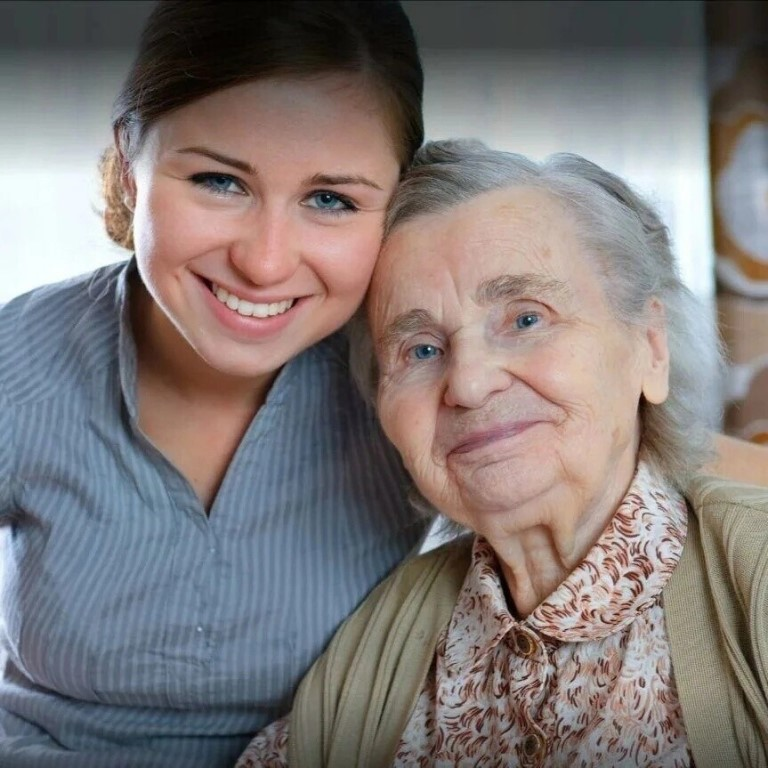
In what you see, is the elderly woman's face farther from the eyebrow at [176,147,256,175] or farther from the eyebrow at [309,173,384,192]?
the eyebrow at [176,147,256,175]

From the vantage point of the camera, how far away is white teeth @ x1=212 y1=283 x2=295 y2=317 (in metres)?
1.38

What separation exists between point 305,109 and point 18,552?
865 millimetres

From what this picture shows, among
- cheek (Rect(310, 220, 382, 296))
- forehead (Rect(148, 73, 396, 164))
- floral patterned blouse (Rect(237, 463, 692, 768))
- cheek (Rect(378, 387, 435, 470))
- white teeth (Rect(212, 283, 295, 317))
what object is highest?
forehead (Rect(148, 73, 396, 164))

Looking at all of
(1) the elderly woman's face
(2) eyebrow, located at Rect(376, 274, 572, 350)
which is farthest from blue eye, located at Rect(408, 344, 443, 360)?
(2) eyebrow, located at Rect(376, 274, 572, 350)

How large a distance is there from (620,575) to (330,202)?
58 cm

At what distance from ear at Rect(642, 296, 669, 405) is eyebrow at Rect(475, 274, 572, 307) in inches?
5.8

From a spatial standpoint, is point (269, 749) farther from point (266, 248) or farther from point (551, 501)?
point (266, 248)

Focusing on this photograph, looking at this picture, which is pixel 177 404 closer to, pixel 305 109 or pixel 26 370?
pixel 26 370

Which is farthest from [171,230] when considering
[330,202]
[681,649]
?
[681,649]

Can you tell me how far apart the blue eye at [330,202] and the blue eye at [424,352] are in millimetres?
195

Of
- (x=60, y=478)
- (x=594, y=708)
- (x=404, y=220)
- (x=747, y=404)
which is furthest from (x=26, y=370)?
(x=747, y=404)

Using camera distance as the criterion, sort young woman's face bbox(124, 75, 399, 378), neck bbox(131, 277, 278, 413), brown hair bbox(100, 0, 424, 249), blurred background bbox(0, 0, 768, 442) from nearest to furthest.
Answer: blurred background bbox(0, 0, 768, 442) < brown hair bbox(100, 0, 424, 249) < young woman's face bbox(124, 75, 399, 378) < neck bbox(131, 277, 278, 413)

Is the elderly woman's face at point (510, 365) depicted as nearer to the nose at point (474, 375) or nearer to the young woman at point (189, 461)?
the nose at point (474, 375)

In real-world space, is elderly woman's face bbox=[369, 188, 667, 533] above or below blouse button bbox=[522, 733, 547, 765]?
above
